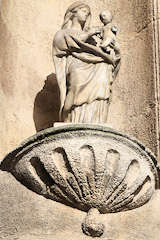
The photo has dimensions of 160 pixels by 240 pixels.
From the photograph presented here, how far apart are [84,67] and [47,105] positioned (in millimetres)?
680

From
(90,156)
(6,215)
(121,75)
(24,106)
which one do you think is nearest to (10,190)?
(6,215)

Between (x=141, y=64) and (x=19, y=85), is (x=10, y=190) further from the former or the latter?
(x=141, y=64)

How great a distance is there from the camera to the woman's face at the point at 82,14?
20.4 ft

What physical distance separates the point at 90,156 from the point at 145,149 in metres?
0.37

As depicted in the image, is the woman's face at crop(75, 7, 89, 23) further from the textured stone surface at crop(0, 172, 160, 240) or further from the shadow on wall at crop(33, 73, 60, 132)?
the textured stone surface at crop(0, 172, 160, 240)

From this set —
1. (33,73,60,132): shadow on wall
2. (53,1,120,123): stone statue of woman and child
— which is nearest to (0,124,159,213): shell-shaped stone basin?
(53,1,120,123): stone statue of woman and child

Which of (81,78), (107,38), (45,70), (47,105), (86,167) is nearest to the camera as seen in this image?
(86,167)

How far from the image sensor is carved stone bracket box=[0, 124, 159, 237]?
5492mm

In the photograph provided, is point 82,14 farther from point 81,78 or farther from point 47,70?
point 47,70

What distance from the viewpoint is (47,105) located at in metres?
6.65

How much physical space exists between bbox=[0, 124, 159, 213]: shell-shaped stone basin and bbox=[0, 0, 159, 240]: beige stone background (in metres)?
0.57

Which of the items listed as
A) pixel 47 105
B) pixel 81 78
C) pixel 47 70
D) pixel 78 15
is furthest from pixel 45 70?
pixel 81 78

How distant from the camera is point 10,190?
570 cm

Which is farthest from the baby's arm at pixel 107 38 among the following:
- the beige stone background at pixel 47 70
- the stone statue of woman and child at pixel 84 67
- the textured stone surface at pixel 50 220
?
the textured stone surface at pixel 50 220
